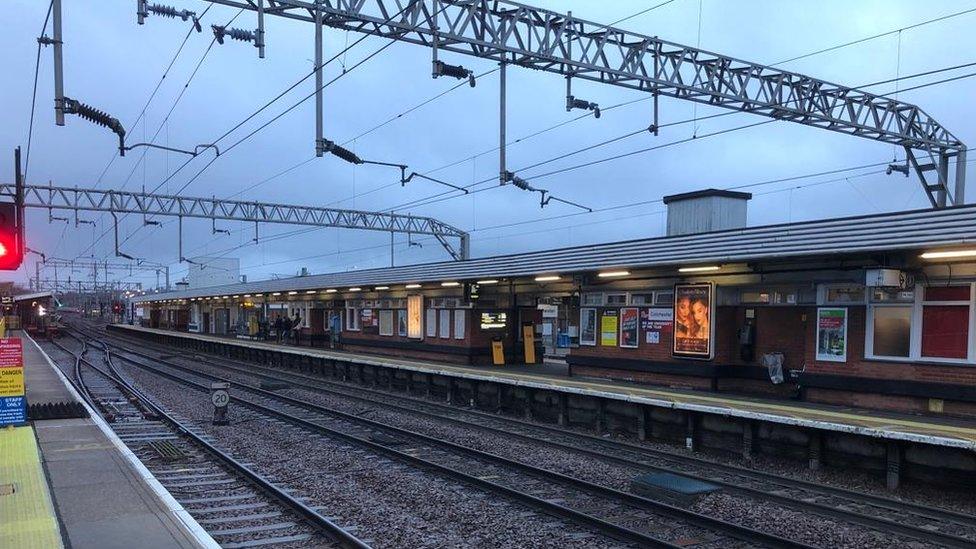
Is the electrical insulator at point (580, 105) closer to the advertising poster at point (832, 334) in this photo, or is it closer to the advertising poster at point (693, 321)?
the advertising poster at point (693, 321)

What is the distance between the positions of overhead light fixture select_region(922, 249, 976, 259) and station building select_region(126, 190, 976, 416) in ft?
0.13

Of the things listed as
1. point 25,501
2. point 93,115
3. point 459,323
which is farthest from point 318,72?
point 459,323

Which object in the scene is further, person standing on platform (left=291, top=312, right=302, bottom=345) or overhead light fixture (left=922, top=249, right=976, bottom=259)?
person standing on platform (left=291, top=312, right=302, bottom=345)

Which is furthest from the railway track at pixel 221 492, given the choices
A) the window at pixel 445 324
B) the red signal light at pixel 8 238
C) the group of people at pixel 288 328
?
the group of people at pixel 288 328

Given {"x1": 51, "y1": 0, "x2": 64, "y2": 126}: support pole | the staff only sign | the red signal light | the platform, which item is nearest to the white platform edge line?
the staff only sign

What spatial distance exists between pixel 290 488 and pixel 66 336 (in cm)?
6080

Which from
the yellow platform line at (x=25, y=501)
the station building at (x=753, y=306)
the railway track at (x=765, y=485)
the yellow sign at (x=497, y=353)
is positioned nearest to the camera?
the yellow platform line at (x=25, y=501)

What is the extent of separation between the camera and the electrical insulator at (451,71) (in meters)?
11.4

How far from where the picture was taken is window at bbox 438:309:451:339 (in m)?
24.2

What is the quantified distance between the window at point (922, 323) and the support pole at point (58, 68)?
43.5 ft

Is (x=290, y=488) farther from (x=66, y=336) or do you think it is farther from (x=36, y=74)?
(x=66, y=336)

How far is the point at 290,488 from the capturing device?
993cm

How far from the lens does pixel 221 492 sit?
9664mm

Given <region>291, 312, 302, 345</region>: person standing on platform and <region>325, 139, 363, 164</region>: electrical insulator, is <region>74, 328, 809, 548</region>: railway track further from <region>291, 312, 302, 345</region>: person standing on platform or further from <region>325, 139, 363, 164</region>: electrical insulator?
<region>291, 312, 302, 345</region>: person standing on platform
